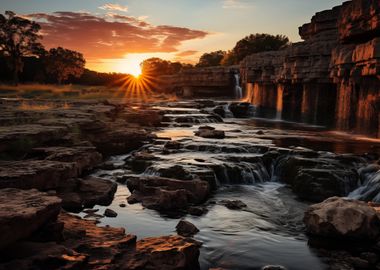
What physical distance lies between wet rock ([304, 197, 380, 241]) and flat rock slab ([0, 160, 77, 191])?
4.91 m

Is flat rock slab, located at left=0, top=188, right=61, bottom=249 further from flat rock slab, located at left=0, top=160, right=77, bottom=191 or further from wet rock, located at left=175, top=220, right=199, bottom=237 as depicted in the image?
wet rock, located at left=175, top=220, right=199, bottom=237

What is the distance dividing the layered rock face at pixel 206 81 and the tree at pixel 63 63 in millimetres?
15231

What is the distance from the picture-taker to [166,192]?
27.9 feet

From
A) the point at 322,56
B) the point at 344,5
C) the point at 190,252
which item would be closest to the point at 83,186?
the point at 190,252

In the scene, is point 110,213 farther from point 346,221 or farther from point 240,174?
point 240,174

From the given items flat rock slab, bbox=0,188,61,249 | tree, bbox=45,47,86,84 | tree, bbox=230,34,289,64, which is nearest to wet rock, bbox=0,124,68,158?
flat rock slab, bbox=0,188,61,249

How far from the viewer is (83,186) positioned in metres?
8.94

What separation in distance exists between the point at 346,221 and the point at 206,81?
46533mm

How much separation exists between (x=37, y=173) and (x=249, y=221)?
423 cm

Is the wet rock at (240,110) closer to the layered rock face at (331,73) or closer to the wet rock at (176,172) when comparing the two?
the layered rock face at (331,73)

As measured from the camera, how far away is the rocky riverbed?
5016 millimetres

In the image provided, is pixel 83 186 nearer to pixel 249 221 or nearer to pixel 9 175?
pixel 9 175

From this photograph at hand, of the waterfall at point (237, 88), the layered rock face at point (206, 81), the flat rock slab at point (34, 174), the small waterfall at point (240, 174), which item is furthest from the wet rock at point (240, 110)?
the flat rock slab at point (34, 174)

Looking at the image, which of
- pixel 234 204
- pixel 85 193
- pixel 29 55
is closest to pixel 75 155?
pixel 85 193
